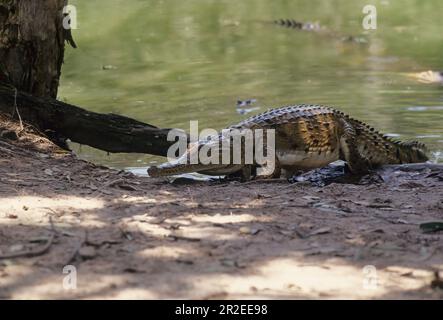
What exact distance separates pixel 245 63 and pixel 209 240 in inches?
415

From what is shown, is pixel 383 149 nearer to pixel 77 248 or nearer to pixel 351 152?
pixel 351 152

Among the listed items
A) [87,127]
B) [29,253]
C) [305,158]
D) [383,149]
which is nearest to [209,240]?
[29,253]

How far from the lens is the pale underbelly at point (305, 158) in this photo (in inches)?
263

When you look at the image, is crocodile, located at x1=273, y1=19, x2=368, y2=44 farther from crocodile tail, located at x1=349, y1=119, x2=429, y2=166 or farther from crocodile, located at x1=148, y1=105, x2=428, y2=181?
crocodile, located at x1=148, y1=105, x2=428, y2=181

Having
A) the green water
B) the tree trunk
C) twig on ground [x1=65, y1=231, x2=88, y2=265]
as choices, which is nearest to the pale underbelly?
the green water

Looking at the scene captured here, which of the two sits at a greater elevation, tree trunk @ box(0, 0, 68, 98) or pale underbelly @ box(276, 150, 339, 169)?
tree trunk @ box(0, 0, 68, 98)

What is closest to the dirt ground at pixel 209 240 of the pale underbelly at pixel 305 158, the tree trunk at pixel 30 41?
the pale underbelly at pixel 305 158

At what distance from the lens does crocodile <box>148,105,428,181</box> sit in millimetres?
6543

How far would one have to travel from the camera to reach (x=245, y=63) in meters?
14.4

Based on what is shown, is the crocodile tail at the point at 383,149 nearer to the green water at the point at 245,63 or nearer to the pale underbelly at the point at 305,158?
the pale underbelly at the point at 305,158

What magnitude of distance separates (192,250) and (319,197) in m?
1.65

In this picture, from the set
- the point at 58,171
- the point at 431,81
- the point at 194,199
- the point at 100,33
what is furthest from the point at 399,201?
the point at 100,33

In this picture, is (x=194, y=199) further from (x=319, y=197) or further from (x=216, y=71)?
(x=216, y=71)

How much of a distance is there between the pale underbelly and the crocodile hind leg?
87 millimetres
